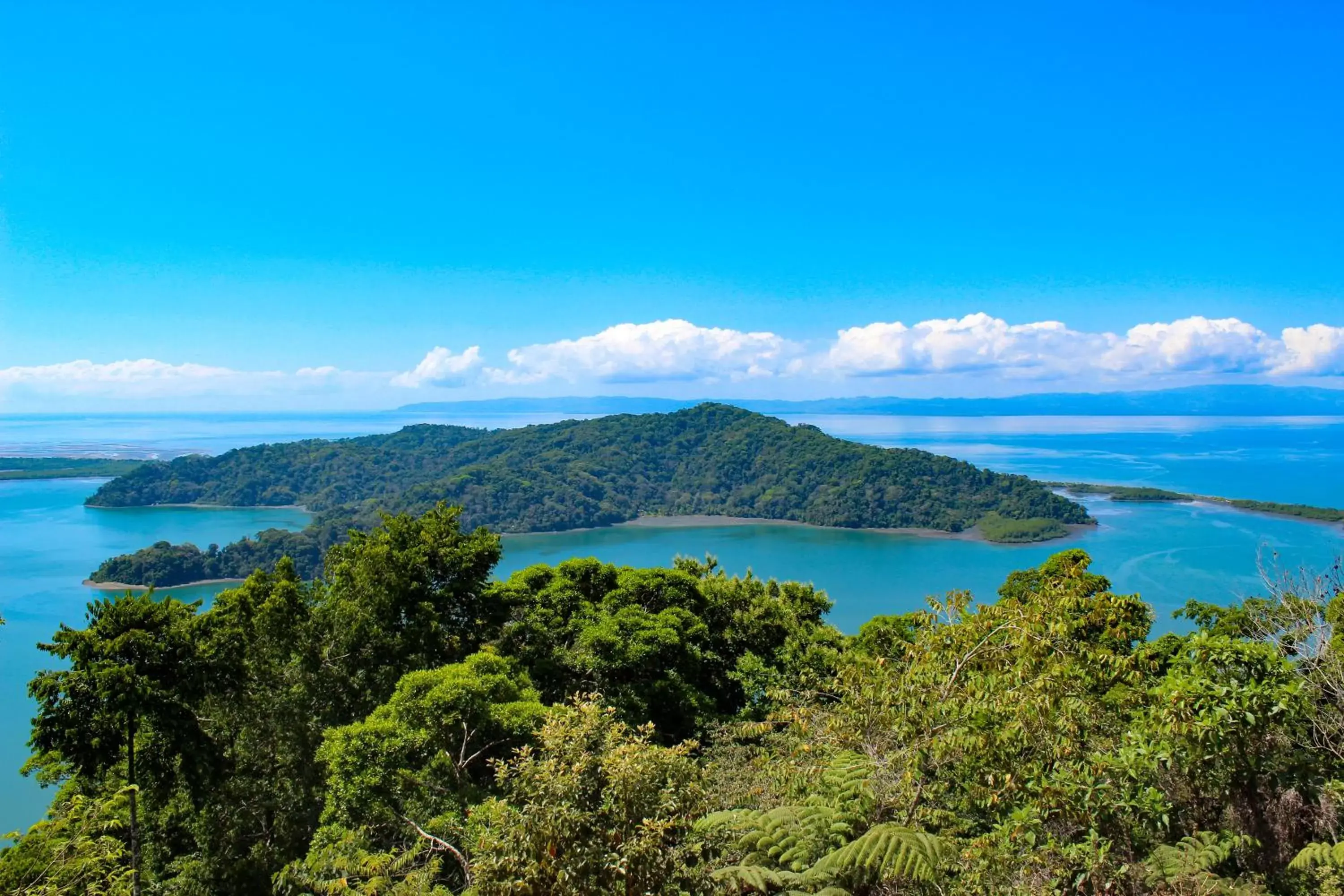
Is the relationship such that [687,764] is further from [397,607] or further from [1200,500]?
[1200,500]

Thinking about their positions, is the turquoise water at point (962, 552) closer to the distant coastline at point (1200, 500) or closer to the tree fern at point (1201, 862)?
the distant coastline at point (1200, 500)

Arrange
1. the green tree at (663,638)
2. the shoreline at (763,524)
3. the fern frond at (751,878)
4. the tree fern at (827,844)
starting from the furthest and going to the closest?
the shoreline at (763,524) < the green tree at (663,638) < the fern frond at (751,878) < the tree fern at (827,844)

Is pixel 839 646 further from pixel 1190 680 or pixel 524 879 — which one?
pixel 524 879

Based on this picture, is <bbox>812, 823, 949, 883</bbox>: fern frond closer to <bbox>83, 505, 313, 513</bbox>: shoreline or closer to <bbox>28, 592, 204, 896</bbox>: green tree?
<bbox>28, 592, 204, 896</bbox>: green tree

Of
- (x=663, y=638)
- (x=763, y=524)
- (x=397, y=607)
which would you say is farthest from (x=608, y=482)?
(x=397, y=607)

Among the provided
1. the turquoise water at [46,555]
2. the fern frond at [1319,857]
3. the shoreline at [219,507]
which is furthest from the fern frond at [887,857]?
the shoreline at [219,507]

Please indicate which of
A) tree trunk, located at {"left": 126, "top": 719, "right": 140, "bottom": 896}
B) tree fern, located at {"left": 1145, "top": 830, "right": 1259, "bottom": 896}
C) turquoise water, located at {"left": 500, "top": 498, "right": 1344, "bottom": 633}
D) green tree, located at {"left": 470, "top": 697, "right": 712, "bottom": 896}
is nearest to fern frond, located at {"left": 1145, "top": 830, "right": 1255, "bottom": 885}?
tree fern, located at {"left": 1145, "top": 830, "right": 1259, "bottom": 896}
